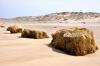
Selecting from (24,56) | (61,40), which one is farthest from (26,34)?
(24,56)

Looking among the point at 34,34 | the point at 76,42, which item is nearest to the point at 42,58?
the point at 76,42

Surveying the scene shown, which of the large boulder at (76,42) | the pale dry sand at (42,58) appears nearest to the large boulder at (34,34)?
the large boulder at (76,42)

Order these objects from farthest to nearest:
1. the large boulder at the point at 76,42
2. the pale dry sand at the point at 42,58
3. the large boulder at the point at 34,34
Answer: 1. the large boulder at the point at 34,34
2. the large boulder at the point at 76,42
3. the pale dry sand at the point at 42,58

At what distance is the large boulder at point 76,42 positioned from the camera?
5.54m

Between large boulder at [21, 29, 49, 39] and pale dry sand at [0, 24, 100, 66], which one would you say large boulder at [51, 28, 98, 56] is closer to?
pale dry sand at [0, 24, 100, 66]

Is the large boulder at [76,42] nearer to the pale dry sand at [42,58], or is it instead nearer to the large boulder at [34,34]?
the pale dry sand at [42,58]

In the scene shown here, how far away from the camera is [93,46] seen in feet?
19.3

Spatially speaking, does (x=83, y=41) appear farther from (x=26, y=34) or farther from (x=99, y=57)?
(x=26, y=34)

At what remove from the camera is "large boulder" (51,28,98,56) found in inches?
218

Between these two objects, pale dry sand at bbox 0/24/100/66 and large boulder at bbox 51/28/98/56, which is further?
large boulder at bbox 51/28/98/56

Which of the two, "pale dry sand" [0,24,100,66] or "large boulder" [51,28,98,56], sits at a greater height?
"large boulder" [51,28,98,56]

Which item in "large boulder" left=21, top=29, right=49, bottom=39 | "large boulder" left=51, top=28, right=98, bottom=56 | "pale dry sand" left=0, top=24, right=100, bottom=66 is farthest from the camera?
"large boulder" left=21, top=29, right=49, bottom=39

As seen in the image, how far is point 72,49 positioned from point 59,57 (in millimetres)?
571

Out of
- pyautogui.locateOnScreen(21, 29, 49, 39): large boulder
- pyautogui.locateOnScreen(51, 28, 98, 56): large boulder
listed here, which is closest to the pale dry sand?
pyautogui.locateOnScreen(51, 28, 98, 56): large boulder
